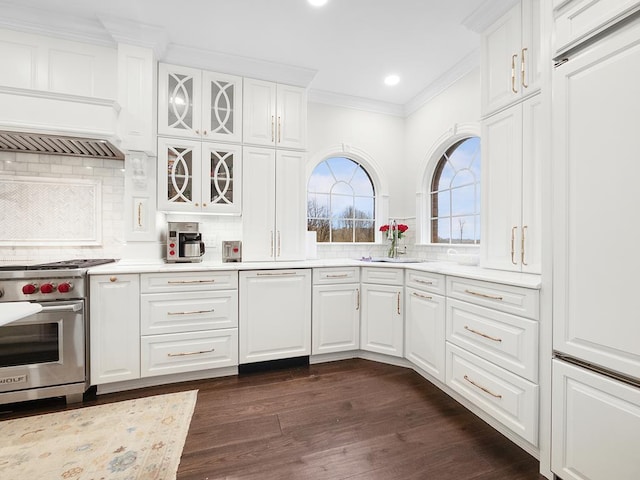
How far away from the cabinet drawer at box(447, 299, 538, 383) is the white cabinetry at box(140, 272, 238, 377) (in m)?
1.77

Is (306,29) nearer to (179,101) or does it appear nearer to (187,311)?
(179,101)

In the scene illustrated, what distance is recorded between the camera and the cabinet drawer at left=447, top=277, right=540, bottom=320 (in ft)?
5.21

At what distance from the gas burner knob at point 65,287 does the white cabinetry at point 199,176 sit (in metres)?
0.91

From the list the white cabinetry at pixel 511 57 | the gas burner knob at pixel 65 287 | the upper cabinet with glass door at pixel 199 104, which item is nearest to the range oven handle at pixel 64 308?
the gas burner knob at pixel 65 287

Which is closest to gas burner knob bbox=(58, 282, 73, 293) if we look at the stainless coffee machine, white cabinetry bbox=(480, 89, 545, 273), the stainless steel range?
the stainless steel range

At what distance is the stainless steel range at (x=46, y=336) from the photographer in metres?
2.02

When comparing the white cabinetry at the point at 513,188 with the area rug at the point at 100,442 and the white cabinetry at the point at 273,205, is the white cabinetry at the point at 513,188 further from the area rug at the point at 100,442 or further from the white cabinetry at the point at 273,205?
the area rug at the point at 100,442

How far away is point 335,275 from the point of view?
287 centimetres

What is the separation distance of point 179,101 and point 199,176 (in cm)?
71

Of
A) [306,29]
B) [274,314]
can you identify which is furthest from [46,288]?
[306,29]

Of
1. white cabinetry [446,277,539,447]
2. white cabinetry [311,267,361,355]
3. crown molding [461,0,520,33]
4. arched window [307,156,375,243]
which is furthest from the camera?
arched window [307,156,375,243]

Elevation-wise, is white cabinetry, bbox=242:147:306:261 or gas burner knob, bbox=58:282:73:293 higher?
white cabinetry, bbox=242:147:306:261

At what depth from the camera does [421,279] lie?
8.28ft

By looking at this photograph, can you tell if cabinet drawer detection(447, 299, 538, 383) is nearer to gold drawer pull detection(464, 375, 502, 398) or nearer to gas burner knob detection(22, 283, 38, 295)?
gold drawer pull detection(464, 375, 502, 398)
